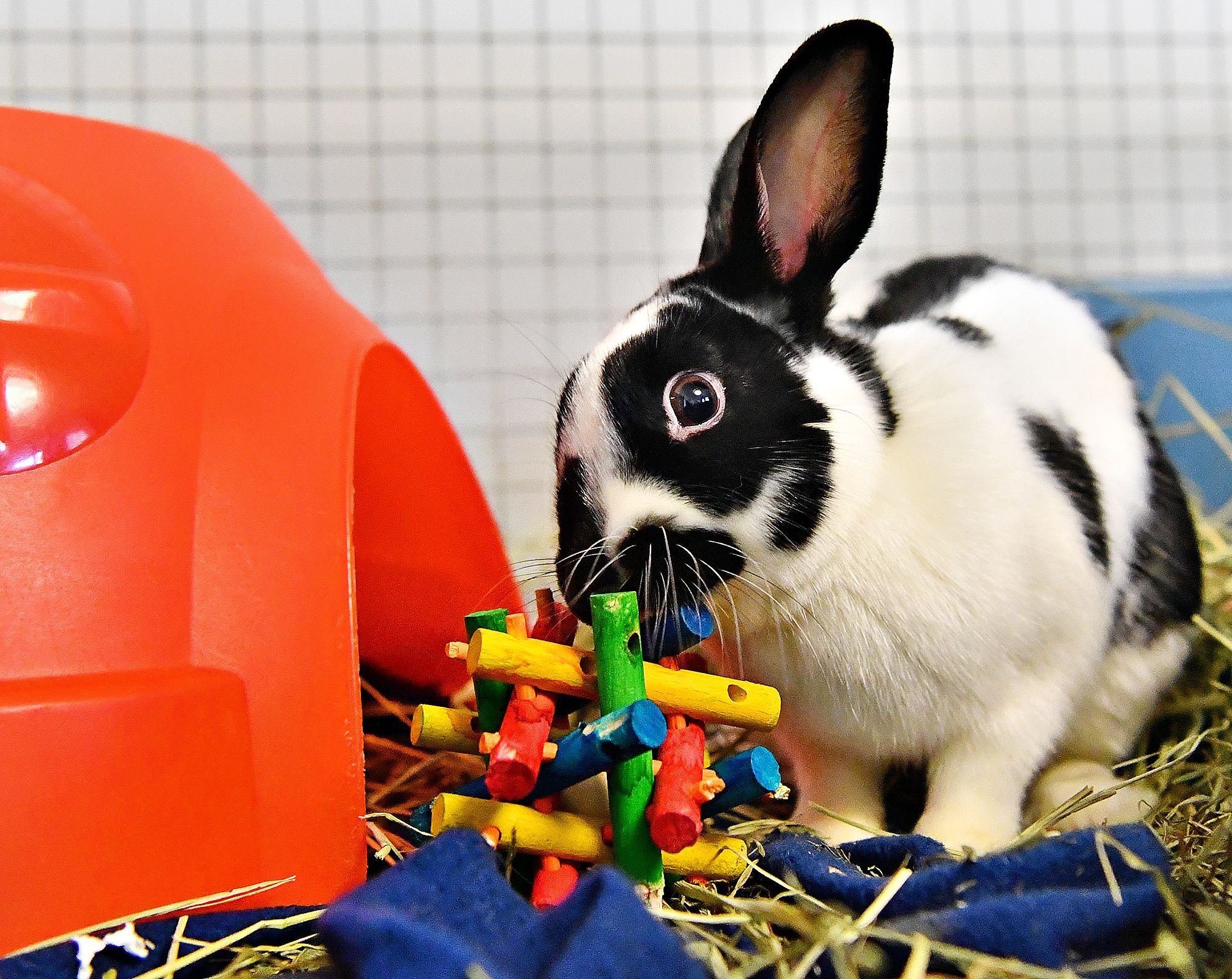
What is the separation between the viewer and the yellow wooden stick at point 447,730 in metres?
0.91

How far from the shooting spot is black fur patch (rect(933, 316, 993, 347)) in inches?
45.6

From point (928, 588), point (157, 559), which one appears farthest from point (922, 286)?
point (157, 559)

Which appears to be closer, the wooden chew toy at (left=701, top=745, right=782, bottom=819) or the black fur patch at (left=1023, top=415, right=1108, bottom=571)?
the wooden chew toy at (left=701, top=745, right=782, bottom=819)

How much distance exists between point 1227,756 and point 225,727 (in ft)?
3.23

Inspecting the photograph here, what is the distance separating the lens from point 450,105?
6.44 feet

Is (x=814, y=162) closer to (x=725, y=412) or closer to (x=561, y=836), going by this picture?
(x=725, y=412)

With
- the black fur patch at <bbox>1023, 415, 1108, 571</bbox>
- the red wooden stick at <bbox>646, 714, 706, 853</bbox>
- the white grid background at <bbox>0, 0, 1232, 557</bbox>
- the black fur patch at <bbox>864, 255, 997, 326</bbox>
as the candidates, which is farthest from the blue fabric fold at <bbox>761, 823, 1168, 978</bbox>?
the white grid background at <bbox>0, 0, 1232, 557</bbox>

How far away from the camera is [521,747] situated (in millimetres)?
803

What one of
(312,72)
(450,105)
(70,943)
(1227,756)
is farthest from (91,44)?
(1227,756)

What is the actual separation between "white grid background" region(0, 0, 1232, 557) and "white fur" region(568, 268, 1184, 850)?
925 millimetres

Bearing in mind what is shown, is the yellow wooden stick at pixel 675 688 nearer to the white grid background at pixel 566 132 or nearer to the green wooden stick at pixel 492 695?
the green wooden stick at pixel 492 695

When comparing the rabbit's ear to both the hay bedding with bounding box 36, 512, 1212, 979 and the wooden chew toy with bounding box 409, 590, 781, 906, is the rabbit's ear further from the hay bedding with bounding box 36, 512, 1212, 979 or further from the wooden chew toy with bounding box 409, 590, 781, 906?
the hay bedding with bounding box 36, 512, 1212, 979

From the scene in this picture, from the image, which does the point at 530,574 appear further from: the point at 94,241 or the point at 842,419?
the point at 94,241

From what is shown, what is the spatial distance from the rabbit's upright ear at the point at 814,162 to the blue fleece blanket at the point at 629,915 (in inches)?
19.6
